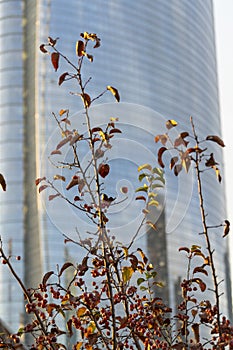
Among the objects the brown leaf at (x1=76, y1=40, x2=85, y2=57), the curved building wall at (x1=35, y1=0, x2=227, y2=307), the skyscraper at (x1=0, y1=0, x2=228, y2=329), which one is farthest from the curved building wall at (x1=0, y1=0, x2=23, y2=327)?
the brown leaf at (x1=76, y1=40, x2=85, y2=57)

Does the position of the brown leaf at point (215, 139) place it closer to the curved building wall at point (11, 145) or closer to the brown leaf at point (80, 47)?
the brown leaf at point (80, 47)

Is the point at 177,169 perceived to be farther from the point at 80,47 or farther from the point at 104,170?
the point at 80,47

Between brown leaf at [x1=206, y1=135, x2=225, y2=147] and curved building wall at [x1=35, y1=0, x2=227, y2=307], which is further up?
curved building wall at [x1=35, y1=0, x2=227, y2=307]

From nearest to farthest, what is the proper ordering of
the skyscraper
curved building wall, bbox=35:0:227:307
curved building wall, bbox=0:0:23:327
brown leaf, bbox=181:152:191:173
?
brown leaf, bbox=181:152:191:173
curved building wall, bbox=0:0:23:327
the skyscraper
curved building wall, bbox=35:0:227:307

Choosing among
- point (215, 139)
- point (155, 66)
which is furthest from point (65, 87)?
point (215, 139)

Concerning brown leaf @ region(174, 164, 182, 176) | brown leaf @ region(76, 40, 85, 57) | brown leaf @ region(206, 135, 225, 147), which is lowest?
brown leaf @ region(174, 164, 182, 176)

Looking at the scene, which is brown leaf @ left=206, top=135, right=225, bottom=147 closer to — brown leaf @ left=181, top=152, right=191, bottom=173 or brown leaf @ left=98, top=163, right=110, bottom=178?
brown leaf @ left=181, top=152, right=191, bottom=173

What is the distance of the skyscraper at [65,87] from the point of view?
29156 mm

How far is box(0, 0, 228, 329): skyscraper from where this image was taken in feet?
95.7

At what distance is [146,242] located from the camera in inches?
1210

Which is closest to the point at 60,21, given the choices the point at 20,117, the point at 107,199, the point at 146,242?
the point at 20,117

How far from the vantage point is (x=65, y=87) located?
1234 inches

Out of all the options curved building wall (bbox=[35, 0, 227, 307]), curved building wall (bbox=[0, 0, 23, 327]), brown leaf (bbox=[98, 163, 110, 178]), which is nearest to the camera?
brown leaf (bbox=[98, 163, 110, 178])

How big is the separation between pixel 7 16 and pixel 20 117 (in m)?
4.86
